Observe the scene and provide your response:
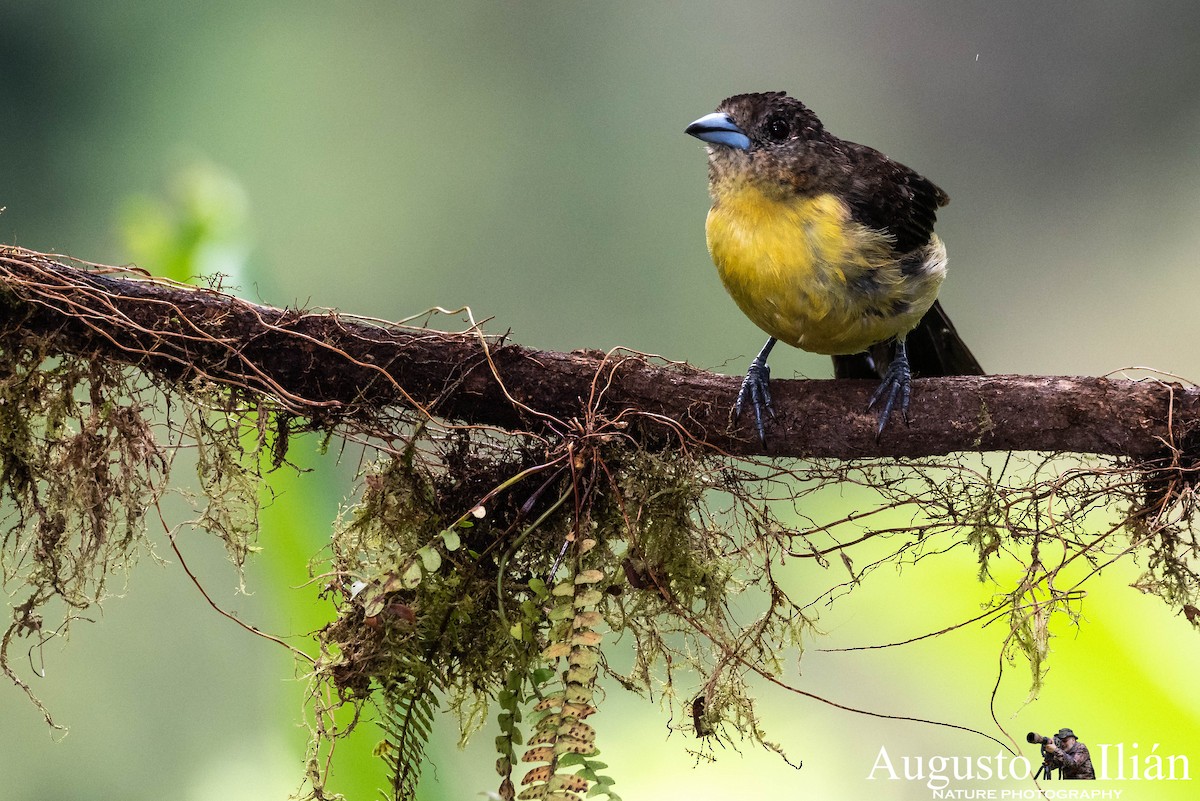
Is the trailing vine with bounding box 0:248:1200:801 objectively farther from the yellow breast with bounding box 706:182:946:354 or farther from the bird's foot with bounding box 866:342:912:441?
the yellow breast with bounding box 706:182:946:354

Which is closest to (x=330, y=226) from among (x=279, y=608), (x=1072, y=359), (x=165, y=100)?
(x=165, y=100)

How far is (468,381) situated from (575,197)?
176cm

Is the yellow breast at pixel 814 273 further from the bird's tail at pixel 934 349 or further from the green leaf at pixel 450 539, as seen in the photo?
the green leaf at pixel 450 539

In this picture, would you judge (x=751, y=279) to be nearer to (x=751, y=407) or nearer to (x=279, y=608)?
(x=751, y=407)

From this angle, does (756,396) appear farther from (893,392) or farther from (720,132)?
(720,132)

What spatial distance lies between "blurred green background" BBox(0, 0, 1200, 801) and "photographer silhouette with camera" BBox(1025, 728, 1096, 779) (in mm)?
719

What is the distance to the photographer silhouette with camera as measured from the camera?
2.06 meters

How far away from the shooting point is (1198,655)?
270 cm

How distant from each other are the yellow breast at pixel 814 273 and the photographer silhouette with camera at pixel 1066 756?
0.92 m

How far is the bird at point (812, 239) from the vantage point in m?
2.08

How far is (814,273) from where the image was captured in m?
2.08

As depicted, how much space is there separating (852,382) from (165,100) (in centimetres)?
260

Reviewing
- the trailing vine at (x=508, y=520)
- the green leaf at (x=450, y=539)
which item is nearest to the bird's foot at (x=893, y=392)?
the trailing vine at (x=508, y=520)

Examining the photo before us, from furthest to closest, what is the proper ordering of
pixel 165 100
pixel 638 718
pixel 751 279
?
pixel 165 100 < pixel 638 718 < pixel 751 279
